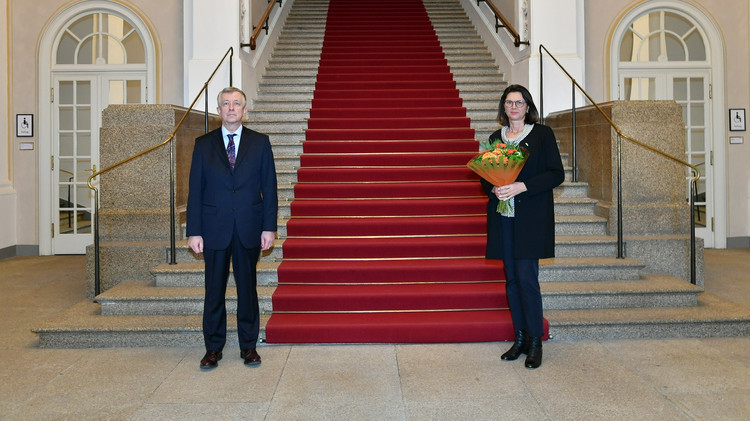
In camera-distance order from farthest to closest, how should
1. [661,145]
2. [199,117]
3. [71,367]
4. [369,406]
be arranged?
[199,117], [661,145], [71,367], [369,406]

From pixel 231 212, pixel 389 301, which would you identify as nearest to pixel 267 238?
pixel 231 212

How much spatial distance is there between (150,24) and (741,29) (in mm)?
8249

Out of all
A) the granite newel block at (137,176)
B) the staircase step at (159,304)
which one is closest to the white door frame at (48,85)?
the granite newel block at (137,176)

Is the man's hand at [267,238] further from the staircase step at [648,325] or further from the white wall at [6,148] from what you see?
the white wall at [6,148]

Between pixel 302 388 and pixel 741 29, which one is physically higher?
pixel 741 29

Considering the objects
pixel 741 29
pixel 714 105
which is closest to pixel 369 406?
pixel 714 105

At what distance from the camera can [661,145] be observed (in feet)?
20.5

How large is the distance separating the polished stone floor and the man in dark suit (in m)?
0.29

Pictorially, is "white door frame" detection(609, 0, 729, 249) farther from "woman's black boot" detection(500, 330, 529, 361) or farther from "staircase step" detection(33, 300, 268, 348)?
"staircase step" detection(33, 300, 268, 348)

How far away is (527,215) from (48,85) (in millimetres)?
7678

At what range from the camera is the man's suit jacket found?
4.02 m

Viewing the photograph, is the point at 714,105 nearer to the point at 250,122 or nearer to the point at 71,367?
the point at 250,122

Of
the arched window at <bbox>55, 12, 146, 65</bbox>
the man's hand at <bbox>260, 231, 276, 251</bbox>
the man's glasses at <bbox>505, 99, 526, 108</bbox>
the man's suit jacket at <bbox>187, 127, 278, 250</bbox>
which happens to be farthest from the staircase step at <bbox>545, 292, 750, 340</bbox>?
the arched window at <bbox>55, 12, 146, 65</bbox>

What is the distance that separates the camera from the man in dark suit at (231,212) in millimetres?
4016
